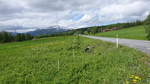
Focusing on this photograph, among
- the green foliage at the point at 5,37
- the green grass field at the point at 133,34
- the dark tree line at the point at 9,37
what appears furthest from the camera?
the dark tree line at the point at 9,37

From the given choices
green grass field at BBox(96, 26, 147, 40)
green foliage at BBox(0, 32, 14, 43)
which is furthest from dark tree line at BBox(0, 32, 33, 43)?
green grass field at BBox(96, 26, 147, 40)

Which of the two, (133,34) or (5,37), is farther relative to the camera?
(5,37)

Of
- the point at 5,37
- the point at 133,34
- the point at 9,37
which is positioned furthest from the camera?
the point at 9,37

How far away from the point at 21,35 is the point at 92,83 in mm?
71737

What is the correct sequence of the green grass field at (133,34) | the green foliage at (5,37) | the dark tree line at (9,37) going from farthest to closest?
the dark tree line at (9,37), the green foliage at (5,37), the green grass field at (133,34)

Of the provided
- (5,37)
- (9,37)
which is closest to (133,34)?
(5,37)

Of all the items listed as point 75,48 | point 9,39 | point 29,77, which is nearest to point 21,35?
point 9,39

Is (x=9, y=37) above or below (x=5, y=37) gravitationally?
below

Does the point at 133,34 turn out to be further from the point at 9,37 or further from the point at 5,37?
the point at 9,37

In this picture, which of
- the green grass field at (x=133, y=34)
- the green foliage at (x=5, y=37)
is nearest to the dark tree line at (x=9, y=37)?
the green foliage at (x=5, y=37)

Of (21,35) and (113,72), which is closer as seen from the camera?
(113,72)

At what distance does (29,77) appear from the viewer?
17.3 ft

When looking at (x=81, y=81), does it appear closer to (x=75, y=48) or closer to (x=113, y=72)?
(x=113, y=72)

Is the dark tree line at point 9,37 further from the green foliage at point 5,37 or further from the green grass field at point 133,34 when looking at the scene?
the green grass field at point 133,34
